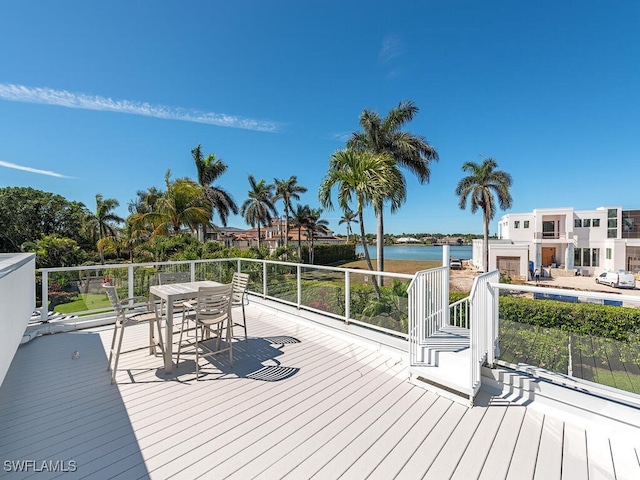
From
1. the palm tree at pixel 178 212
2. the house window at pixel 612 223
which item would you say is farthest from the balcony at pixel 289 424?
the house window at pixel 612 223

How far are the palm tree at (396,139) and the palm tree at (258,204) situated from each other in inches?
647

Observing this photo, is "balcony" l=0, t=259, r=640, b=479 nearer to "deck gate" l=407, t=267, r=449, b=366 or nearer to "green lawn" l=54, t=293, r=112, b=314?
"deck gate" l=407, t=267, r=449, b=366

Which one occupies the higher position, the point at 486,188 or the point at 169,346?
the point at 486,188

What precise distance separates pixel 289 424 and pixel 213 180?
73.5 feet

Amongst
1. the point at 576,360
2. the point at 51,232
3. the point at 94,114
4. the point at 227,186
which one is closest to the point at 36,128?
the point at 94,114

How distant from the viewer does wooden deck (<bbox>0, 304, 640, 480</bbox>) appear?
1.75 meters

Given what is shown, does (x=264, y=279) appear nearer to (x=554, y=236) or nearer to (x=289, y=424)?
(x=289, y=424)

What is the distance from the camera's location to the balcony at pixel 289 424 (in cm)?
176

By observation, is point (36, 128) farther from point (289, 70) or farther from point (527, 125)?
point (527, 125)

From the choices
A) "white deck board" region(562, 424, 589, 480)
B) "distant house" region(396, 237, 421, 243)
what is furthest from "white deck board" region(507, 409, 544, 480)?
"distant house" region(396, 237, 421, 243)

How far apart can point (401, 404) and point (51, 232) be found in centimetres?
Result: 3410

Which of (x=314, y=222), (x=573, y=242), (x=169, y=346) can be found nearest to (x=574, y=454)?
(x=169, y=346)

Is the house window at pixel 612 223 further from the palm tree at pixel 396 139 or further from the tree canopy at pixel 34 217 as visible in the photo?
the tree canopy at pixel 34 217

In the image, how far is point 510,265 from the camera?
881 inches
